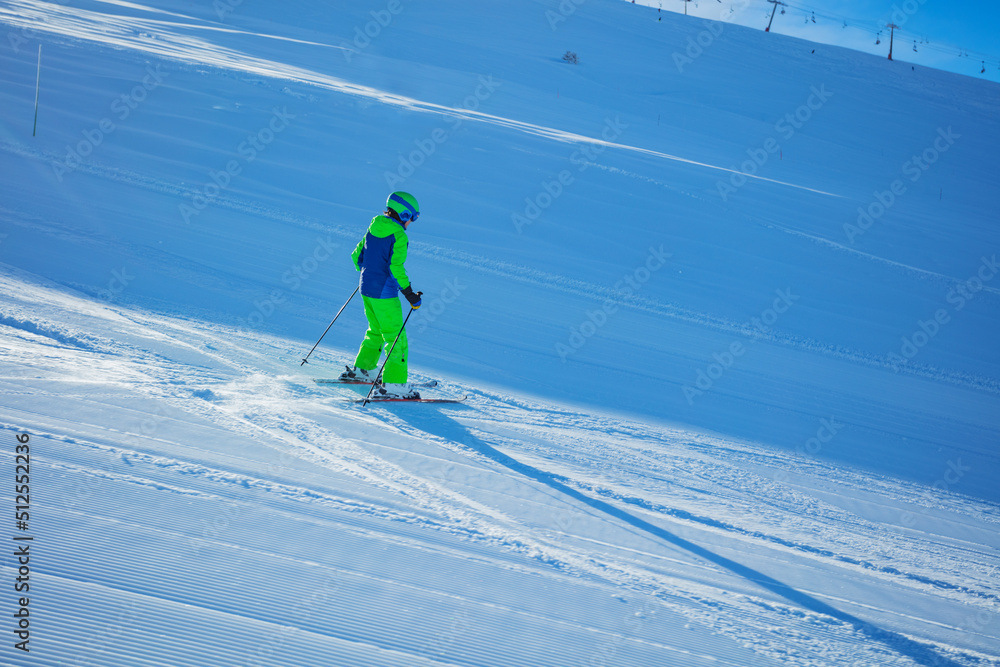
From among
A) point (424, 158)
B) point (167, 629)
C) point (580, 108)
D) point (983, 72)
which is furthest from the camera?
point (983, 72)

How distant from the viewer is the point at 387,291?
19.2ft

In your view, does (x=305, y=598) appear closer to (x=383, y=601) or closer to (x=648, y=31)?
(x=383, y=601)

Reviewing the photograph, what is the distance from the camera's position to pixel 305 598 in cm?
320

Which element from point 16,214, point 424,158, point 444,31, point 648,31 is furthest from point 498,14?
point 16,214

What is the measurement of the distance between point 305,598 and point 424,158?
1142cm

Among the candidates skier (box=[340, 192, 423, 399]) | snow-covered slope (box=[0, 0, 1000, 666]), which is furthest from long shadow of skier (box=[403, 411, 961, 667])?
skier (box=[340, 192, 423, 399])

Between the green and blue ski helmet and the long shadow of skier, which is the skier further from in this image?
the long shadow of skier

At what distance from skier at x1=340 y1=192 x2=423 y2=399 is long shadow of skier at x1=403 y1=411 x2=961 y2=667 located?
507 millimetres

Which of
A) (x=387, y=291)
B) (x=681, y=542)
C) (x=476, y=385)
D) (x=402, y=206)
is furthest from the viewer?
(x=476, y=385)

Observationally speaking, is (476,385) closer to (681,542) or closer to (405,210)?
(405,210)

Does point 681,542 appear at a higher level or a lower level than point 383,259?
lower

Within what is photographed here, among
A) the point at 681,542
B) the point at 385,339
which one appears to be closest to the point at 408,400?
the point at 385,339

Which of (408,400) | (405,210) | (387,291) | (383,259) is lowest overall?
(408,400)

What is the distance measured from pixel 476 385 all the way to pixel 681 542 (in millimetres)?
2886
